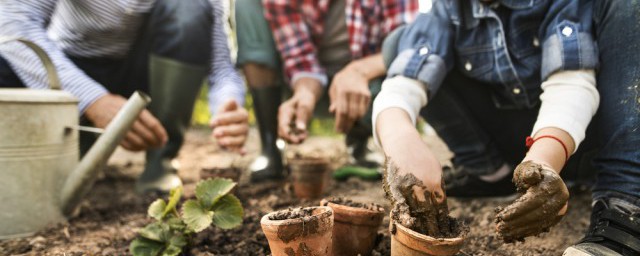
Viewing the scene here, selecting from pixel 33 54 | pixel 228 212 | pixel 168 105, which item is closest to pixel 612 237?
pixel 228 212

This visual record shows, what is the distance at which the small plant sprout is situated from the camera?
1486 mm

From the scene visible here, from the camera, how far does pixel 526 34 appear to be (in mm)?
1671

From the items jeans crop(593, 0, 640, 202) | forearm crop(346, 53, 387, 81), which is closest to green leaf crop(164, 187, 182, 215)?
forearm crop(346, 53, 387, 81)

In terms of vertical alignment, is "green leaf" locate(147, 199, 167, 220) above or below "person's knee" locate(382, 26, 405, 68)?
A: below

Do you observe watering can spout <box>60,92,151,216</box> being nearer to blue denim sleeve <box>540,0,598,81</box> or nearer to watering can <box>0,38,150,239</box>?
watering can <box>0,38,150,239</box>

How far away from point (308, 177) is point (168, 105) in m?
0.84

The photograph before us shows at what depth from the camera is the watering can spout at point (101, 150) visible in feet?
6.03

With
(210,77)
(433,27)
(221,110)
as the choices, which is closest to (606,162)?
(433,27)

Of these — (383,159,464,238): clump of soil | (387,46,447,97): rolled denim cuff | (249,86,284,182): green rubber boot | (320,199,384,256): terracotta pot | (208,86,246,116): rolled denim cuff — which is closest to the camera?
(383,159,464,238): clump of soil

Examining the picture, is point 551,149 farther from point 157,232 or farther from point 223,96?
point 223,96

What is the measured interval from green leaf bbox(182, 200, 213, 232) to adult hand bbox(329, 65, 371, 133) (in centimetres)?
83

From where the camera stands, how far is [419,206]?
1233mm

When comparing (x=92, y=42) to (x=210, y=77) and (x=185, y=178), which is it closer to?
(x=210, y=77)

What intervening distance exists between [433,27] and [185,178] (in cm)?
190
